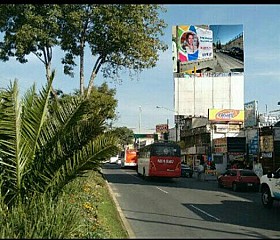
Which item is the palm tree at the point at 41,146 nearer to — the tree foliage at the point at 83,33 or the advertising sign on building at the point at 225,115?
the tree foliage at the point at 83,33

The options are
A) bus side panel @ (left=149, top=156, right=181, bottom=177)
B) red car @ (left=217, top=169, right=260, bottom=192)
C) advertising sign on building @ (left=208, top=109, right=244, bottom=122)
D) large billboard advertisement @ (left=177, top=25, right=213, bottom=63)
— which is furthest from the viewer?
advertising sign on building @ (left=208, top=109, right=244, bottom=122)

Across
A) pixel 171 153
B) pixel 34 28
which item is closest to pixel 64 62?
pixel 34 28

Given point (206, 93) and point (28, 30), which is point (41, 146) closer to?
point (28, 30)

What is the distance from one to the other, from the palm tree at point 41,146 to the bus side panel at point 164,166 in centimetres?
2251

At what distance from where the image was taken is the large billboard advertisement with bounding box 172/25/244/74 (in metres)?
60.2

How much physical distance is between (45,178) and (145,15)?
7.22m

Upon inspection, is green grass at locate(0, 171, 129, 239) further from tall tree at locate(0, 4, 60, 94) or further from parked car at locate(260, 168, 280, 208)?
parked car at locate(260, 168, 280, 208)

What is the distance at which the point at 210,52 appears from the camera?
66125mm

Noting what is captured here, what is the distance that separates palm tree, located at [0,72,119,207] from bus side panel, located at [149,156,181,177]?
73.9ft

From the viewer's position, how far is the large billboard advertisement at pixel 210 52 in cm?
6019

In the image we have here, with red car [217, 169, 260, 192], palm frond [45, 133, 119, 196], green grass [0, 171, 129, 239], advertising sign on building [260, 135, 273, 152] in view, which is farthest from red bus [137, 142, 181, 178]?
green grass [0, 171, 129, 239]

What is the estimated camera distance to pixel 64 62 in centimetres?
1925

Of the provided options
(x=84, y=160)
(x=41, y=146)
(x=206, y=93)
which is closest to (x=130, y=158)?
(x=206, y=93)

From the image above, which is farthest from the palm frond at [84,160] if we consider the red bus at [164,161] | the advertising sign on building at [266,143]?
the advertising sign on building at [266,143]
